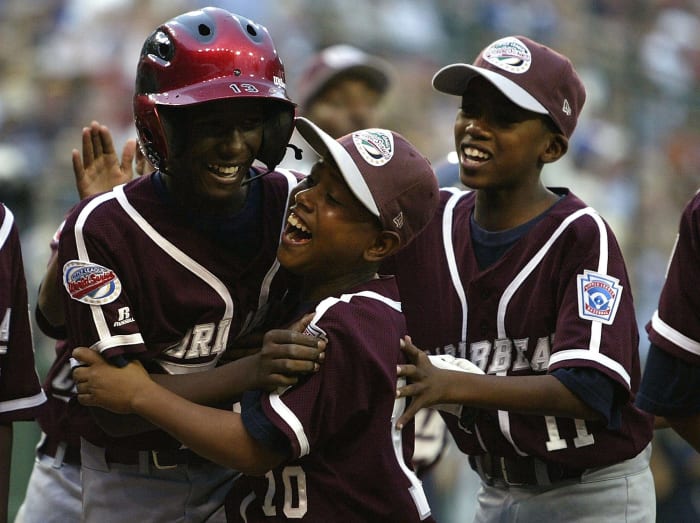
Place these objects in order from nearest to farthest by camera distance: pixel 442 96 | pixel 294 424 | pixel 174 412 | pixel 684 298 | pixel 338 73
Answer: pixel 294 424
pixel 174 412
pixel 684 298
pixel 338 73
pixel 442 96

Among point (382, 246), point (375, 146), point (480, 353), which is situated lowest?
point (480, 353)

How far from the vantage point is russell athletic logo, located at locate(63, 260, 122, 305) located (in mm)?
2688

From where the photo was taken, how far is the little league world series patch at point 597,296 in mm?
2816

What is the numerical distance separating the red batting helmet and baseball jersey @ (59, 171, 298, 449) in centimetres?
15

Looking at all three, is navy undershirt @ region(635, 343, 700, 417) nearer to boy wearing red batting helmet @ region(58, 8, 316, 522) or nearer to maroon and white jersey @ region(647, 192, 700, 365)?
maroon and white jersey @ region(647, 192, 700, 365)

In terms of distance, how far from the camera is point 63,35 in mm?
6855

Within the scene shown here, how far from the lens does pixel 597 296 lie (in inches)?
112

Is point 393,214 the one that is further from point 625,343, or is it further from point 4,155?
point 4,155

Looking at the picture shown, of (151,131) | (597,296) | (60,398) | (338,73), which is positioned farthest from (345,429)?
(338,73)

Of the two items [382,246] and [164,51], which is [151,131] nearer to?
[164,51]

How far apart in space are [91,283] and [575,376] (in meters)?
1.18

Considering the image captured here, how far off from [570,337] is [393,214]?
548 millimetres

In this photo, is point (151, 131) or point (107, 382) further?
point (151, 131)

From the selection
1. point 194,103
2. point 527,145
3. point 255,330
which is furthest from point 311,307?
point 527,145
